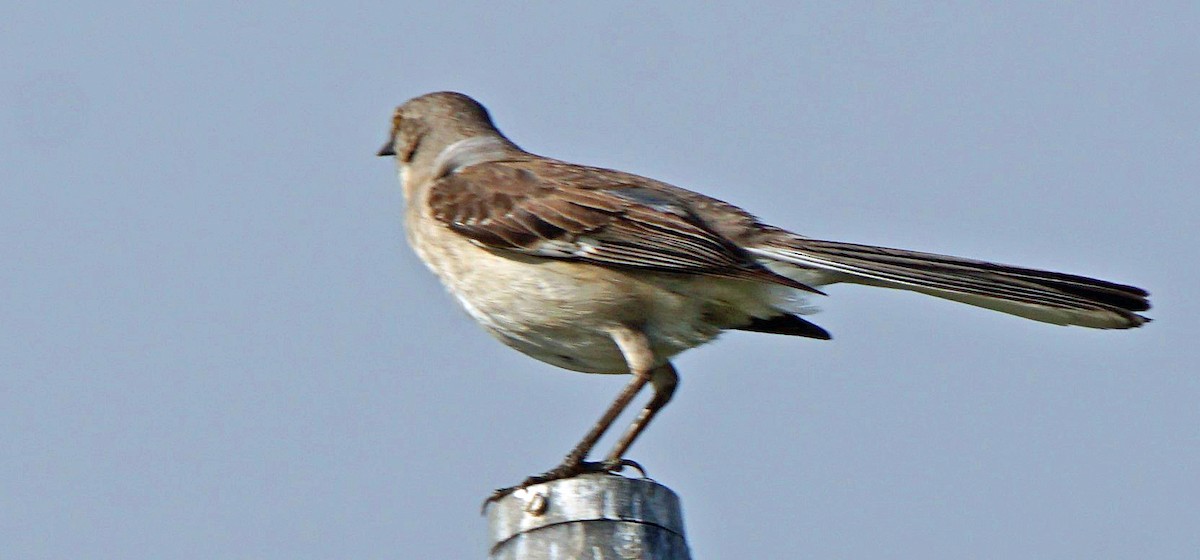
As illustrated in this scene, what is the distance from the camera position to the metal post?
4734 millimetres

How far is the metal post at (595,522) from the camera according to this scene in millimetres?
4734

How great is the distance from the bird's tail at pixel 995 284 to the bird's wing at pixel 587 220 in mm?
262

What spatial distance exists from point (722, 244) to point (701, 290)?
0.22 metres

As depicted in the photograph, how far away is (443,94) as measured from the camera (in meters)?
8.48

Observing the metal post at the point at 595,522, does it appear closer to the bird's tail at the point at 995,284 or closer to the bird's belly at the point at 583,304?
the bird's belly at the point at 583,304

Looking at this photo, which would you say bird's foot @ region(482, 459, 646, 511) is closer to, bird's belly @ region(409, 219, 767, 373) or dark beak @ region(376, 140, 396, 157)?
bird's belly @ region(409, 219, 767, 373)

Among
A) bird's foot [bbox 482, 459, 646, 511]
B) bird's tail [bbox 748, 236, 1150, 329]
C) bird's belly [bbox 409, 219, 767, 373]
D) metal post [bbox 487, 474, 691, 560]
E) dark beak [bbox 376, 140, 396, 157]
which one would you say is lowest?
metal post [bbox 487, 474, 691, 560]

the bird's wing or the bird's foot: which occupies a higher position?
the bird's wing

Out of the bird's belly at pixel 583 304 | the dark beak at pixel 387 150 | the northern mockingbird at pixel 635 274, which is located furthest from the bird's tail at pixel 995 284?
the dark beak at pixel 387 150

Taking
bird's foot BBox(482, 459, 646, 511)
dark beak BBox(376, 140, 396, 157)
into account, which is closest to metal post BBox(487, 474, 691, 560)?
bird's foot BBox(482, 459, 646, 511)

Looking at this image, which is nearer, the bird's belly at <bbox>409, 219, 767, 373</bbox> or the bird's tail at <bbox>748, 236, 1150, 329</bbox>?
the bird's tail at <bbox>748, 236, 1150, 329</bbox>

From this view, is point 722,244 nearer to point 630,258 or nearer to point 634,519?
point 630,258

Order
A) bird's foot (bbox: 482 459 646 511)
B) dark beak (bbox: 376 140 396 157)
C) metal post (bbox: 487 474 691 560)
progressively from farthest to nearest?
dark beak (bbox: 376 140 396 157) → bird's foot (bbox: 482 459 646 511) → metal post (bbox: 487 474 691 560)

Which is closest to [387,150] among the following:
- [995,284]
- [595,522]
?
[995,284]
